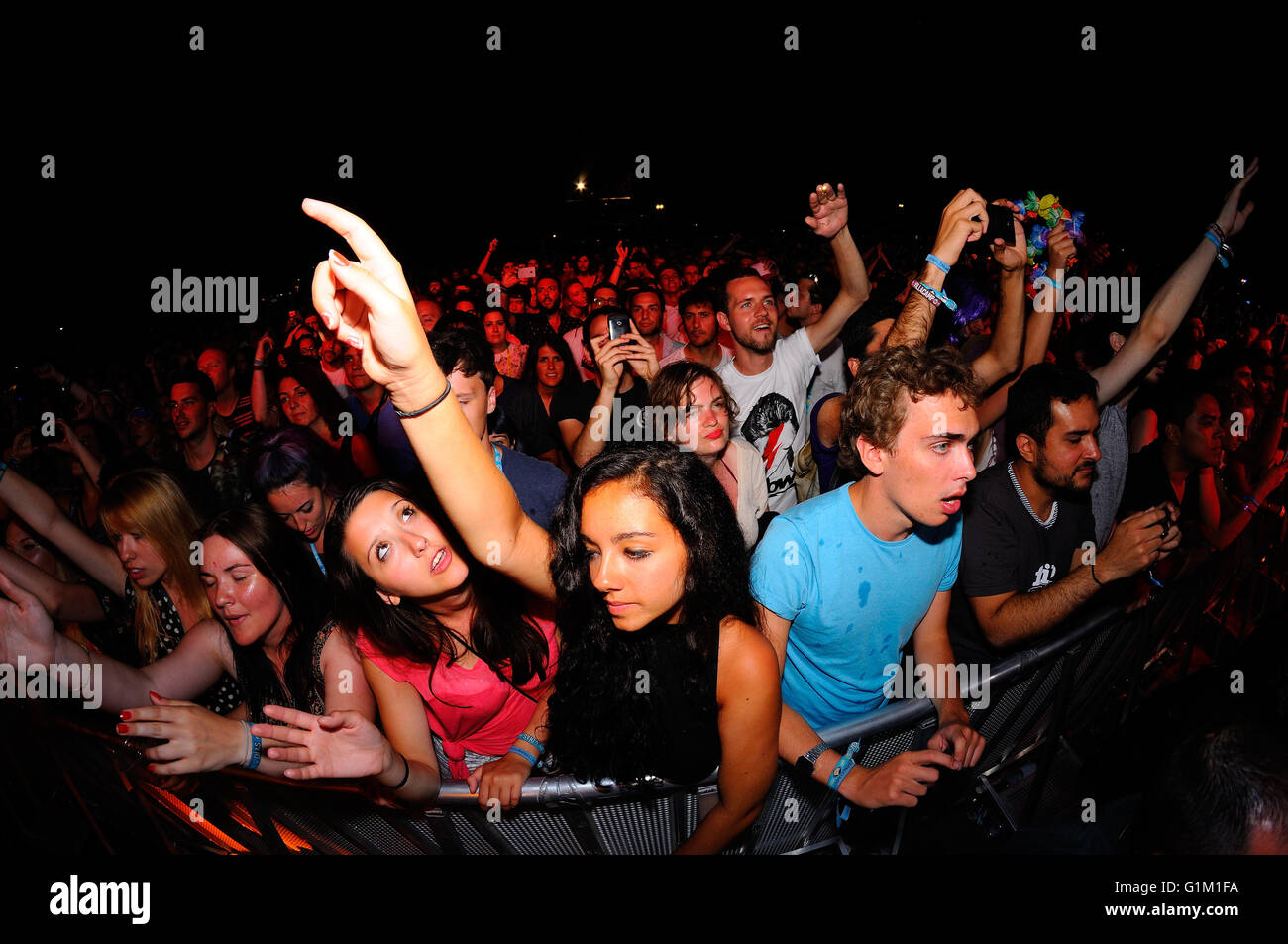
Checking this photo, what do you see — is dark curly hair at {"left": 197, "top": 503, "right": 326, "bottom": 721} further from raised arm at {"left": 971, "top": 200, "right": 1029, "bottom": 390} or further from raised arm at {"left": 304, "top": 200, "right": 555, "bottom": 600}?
raised arm at {"left": 971, "top": 200, "right": 1029, "bottom": 390}

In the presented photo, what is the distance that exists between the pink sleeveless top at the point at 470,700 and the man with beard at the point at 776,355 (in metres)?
1.60

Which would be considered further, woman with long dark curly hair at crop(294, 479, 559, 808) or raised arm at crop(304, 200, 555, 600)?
woman with long dark curly hair at crop(294, 479, 559, 808)

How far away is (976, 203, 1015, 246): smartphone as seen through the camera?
2908mm

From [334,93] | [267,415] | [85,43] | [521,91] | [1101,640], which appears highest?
[521,91]

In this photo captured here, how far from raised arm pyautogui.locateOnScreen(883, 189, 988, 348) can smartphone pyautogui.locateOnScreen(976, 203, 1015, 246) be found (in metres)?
A: 0.15

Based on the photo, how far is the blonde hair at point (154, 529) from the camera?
2713mm

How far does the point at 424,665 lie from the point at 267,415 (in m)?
2.98

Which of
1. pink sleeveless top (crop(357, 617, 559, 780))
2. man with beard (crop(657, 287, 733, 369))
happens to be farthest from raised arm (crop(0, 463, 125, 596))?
man with beard (crop(657, 287, 733, 369))

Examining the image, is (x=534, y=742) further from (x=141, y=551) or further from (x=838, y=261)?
(x=838, y=261)

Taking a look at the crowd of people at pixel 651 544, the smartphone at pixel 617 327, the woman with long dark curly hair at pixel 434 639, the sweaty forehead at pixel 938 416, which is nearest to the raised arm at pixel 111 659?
the crowd of people at pixel 651 544

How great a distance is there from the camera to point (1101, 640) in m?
2.26

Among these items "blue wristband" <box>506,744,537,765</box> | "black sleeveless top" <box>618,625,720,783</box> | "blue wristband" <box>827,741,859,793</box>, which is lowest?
"blue wristband" <box>827,741,859,793</box>
